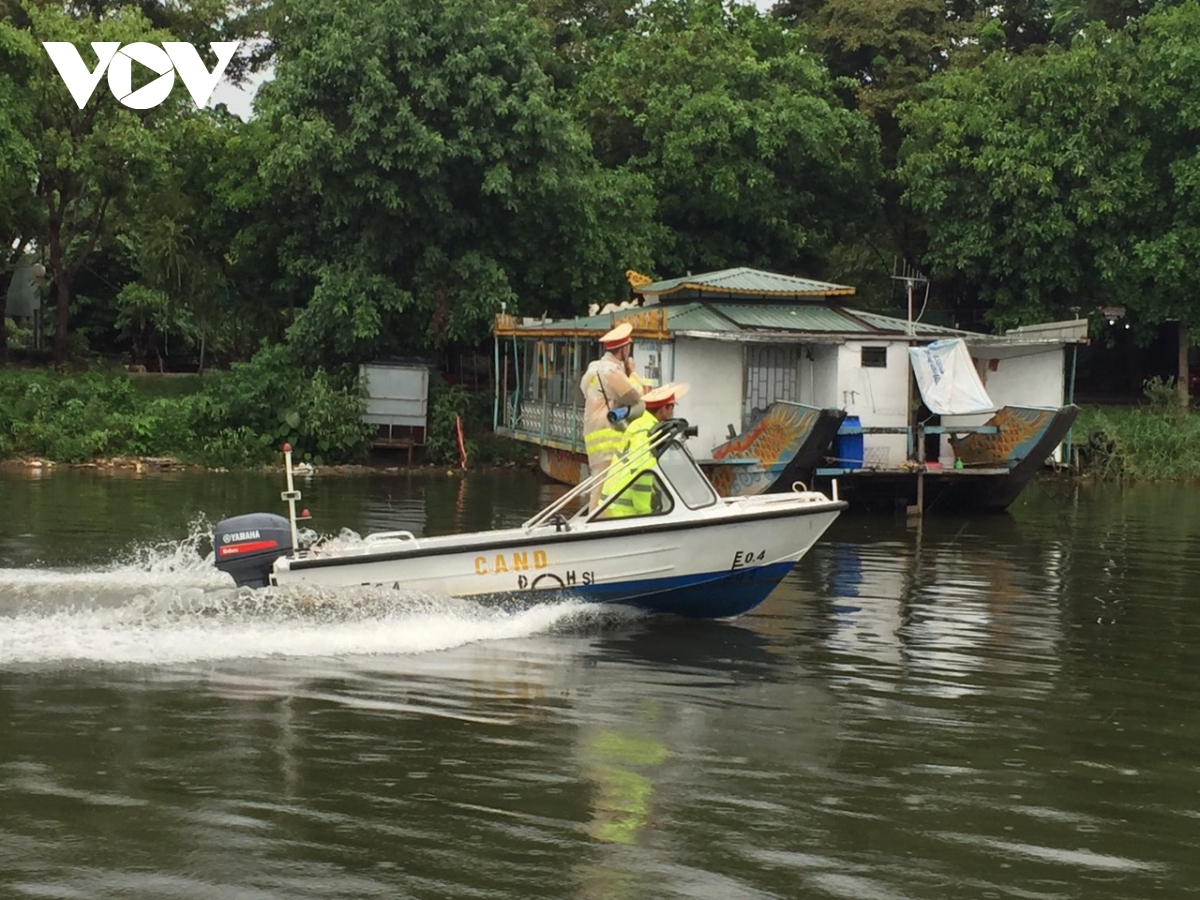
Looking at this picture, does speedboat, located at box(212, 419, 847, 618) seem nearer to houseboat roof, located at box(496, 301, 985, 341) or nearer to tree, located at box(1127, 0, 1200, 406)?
houseboat roof, located at box(496, 301, 985, 341)

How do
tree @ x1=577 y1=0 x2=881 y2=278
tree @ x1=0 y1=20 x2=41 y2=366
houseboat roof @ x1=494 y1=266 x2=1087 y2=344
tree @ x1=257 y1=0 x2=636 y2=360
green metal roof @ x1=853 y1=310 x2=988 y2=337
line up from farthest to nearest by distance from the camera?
tree @ x1=577 y1=0 x2=881 y2=278, tree @ x1=257 y1=0 x2=636 y2=360, tree @ x1=0 y1=20 x2=41 y2=366, green metal roof @ x1=853 y1=310 x2=988 y2=337, houseboat roof @ x1=494 y1=266 x2=1087 y2=344

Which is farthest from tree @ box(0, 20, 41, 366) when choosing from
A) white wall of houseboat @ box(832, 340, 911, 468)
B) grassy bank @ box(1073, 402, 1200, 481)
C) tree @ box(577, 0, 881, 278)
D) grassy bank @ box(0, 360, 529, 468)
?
grassy bank @ box(1073, 402, 1200, 481)

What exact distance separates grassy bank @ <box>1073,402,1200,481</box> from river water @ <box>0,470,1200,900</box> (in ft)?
52.0

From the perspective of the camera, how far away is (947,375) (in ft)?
78.9

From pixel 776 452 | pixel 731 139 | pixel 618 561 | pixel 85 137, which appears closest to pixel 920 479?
pixel 776 452

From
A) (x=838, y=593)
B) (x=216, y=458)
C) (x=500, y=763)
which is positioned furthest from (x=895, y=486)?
(x=500, y=763)

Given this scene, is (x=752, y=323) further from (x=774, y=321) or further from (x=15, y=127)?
(x=15, y=127)

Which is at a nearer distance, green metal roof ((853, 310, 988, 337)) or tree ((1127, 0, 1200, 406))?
green metal roof ((853, 310, 988, 337))

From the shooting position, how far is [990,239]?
34531 millimetres

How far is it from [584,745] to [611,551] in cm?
341

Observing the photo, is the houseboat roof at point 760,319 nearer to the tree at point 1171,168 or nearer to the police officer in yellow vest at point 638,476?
the tree at point 1171,168

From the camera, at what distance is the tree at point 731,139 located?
3488 cm

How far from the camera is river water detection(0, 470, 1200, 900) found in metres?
6.53

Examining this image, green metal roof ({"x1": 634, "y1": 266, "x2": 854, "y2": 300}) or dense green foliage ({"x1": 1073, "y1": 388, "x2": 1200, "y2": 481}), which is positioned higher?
green metal roof ({"x1": 634, "y1": 266, "x2": 854, "y2": 300})
